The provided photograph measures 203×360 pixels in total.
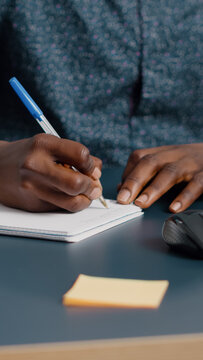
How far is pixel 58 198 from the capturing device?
0.71 m

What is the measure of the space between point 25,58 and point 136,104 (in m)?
0.35

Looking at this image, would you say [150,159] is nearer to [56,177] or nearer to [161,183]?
[161,183]

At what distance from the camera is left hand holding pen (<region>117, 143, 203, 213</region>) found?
814mm

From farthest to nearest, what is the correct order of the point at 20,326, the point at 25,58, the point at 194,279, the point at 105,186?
1. the point at 25,58
2. the point at 105,186
3. the point at 194,279
4. the point at 20,326

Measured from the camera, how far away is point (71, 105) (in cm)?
132

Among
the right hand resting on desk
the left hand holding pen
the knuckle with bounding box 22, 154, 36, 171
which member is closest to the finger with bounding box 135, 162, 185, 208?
the left hand holding pen

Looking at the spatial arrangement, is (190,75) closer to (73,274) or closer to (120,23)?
(120,23)

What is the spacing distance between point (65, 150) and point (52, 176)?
0.04 m

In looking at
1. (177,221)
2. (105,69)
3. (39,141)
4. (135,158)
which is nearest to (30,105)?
(39,141)

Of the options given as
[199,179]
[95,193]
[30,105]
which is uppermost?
[30,105]

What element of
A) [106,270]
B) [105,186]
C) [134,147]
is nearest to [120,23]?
[134,147]

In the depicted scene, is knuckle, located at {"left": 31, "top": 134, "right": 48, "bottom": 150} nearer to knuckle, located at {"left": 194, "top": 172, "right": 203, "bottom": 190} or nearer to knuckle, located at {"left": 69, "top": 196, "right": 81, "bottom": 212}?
knuckle, located at {"left": 69, "top": 196, "right": 81, "bottom": 212}

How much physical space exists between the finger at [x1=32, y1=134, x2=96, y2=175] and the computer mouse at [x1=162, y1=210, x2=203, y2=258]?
19 centimetres

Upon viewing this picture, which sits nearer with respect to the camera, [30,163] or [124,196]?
[30,163]
